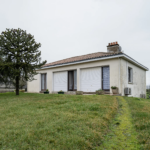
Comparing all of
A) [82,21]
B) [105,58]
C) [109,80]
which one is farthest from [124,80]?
[82,21]

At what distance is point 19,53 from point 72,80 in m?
5.85

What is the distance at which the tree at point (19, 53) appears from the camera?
10.0 metres

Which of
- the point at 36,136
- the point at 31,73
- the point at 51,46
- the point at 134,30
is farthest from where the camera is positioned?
the point at 51,46

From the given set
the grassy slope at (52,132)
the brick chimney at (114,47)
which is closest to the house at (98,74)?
the brick chimney at (114,47)

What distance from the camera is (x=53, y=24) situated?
52.5 ft

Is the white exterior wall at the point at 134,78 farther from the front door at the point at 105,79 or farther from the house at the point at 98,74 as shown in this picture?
the front door at the point at 105,79

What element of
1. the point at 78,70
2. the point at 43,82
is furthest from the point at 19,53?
the point at 43,82

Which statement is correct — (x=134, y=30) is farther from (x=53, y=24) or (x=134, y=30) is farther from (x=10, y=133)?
(x=10, y=133)

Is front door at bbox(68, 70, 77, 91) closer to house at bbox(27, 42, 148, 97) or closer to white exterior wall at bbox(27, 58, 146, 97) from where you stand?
house at bbox(27, 42, 148, 97)

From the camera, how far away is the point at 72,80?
1419cm

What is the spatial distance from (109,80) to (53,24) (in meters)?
9.43

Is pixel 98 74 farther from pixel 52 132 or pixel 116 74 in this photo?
pixel 52 132

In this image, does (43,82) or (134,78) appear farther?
(43,82)

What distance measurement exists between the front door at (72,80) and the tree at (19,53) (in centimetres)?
424
